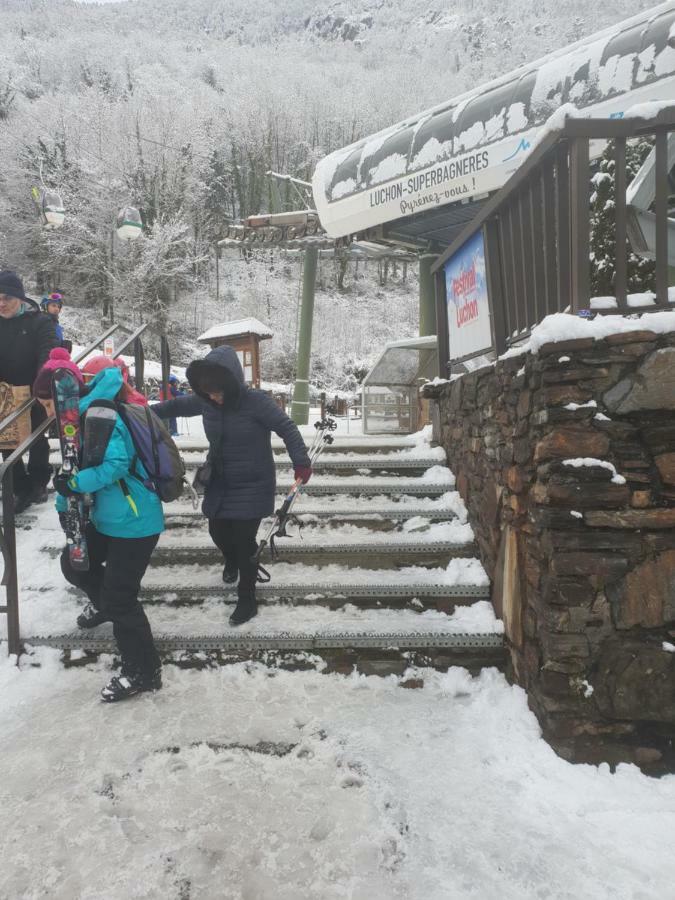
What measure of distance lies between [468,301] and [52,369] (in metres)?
2.88

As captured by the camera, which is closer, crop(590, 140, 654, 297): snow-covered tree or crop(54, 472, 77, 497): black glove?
crop(54, 472, 77, 497): black glove

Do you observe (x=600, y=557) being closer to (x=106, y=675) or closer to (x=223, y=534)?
(x=223, y=534)

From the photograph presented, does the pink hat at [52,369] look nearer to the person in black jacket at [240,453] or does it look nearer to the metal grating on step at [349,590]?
the person in black jacket at [240,453]

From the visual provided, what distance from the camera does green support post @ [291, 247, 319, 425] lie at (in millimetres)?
10695

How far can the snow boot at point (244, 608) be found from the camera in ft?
10.2

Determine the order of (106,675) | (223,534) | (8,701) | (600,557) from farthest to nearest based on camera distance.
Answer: (223,534) → (106,675) → (8,701) → (600,557)

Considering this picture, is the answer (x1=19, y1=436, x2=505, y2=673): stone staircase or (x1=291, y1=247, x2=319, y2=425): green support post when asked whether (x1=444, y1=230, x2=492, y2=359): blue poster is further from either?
(x1=291, y1=247, x2=319, y2=425): green support post

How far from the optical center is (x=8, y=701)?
2.69m

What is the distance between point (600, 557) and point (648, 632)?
0.38 meters

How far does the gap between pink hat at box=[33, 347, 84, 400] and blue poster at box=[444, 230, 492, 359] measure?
102 inches

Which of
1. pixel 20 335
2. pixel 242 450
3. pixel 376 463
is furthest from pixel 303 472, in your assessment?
pixel 20 335

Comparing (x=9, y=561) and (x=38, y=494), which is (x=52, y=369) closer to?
(x=9, y=561)

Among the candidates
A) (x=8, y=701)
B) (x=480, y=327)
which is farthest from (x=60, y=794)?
(x=480, y=327)

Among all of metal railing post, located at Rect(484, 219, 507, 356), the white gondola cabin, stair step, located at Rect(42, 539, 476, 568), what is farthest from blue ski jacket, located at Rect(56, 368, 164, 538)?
the white gondola cabin
